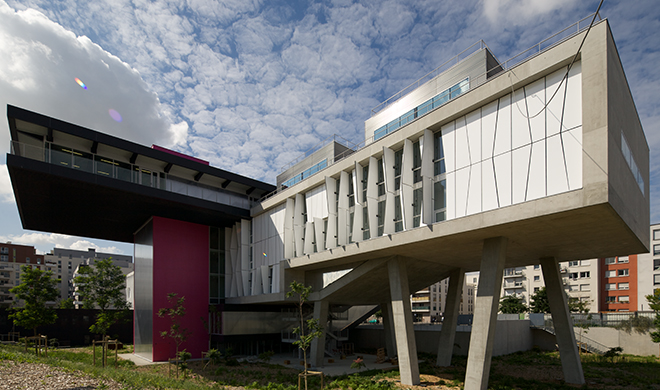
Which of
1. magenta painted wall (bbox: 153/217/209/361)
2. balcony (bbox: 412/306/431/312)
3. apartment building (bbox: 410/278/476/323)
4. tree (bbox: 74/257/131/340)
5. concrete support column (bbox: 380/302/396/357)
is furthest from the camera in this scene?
balcony (bbox: 412/306/431/312)

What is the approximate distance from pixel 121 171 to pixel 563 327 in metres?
31.5

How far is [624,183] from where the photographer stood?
1770 centimetres

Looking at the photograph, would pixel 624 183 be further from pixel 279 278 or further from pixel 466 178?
pixel 279 278

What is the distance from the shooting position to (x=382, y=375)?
25641 mm

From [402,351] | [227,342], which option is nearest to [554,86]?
[402,351]

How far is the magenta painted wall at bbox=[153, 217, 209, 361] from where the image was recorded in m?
33.7

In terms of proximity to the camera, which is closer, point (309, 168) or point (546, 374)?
point (546, 374)

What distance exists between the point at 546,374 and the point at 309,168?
25.0m

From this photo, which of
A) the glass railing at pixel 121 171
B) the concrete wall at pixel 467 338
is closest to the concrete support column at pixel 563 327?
the concrete wall at pixel 467 338

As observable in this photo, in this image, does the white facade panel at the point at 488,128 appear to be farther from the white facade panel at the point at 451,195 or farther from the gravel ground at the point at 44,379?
the gravel ground at the point at 44,379

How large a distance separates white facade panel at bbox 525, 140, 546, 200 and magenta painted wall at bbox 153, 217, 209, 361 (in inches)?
1164

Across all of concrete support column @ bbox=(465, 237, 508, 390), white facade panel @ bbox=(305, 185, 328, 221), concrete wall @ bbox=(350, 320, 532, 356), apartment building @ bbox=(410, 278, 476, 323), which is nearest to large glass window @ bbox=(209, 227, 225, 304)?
white facade panel @ bbox=(305, 185, 328, 221)

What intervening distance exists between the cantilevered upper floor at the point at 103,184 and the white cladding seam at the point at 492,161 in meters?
14.4

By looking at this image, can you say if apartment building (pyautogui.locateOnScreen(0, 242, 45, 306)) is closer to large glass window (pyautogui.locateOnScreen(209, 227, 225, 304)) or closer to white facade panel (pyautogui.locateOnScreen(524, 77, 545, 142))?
large glass window (pyautogui.locateOnScreen(209, 227, 225, 304))
